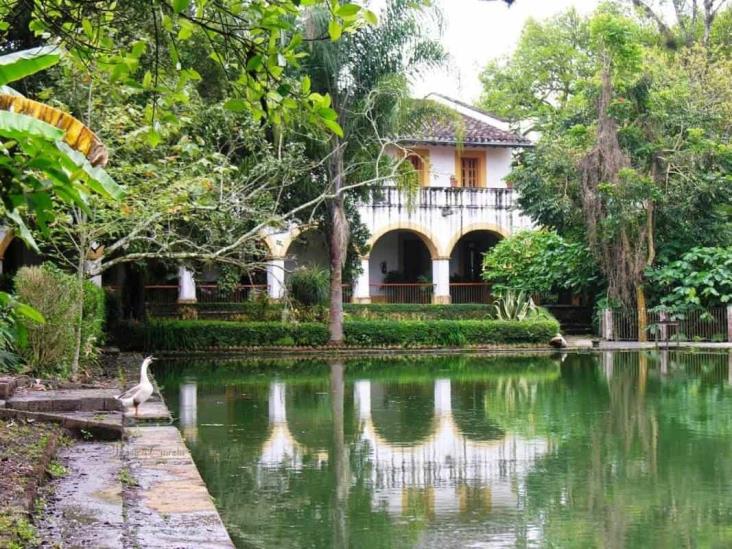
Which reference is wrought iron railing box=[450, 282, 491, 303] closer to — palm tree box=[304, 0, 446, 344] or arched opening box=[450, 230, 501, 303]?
arched opening box=[450, 230, 501, 303]

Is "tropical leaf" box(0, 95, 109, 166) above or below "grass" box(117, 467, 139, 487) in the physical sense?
above

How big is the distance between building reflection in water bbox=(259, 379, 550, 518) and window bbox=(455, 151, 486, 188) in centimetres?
2410

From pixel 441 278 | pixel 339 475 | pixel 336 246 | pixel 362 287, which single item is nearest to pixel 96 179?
pixel 339 475

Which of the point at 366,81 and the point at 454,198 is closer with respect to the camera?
the point at 366,81

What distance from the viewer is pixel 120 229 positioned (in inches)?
588

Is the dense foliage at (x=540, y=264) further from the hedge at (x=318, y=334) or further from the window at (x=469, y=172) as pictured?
the hedge at (x=318, y=334)

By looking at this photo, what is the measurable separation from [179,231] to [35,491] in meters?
14.9

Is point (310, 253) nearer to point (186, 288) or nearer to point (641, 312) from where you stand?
point (186, 288)

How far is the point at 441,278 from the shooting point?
113 ft

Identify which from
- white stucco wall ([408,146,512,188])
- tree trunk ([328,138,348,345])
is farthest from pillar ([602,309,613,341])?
white stucco wall ([408,146,512,188])

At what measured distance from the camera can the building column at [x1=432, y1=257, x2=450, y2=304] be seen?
3416cm

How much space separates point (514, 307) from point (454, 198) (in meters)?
6.62

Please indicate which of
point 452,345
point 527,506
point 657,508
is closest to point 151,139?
point 527,506

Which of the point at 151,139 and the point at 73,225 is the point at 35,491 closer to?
the point at 151,139
